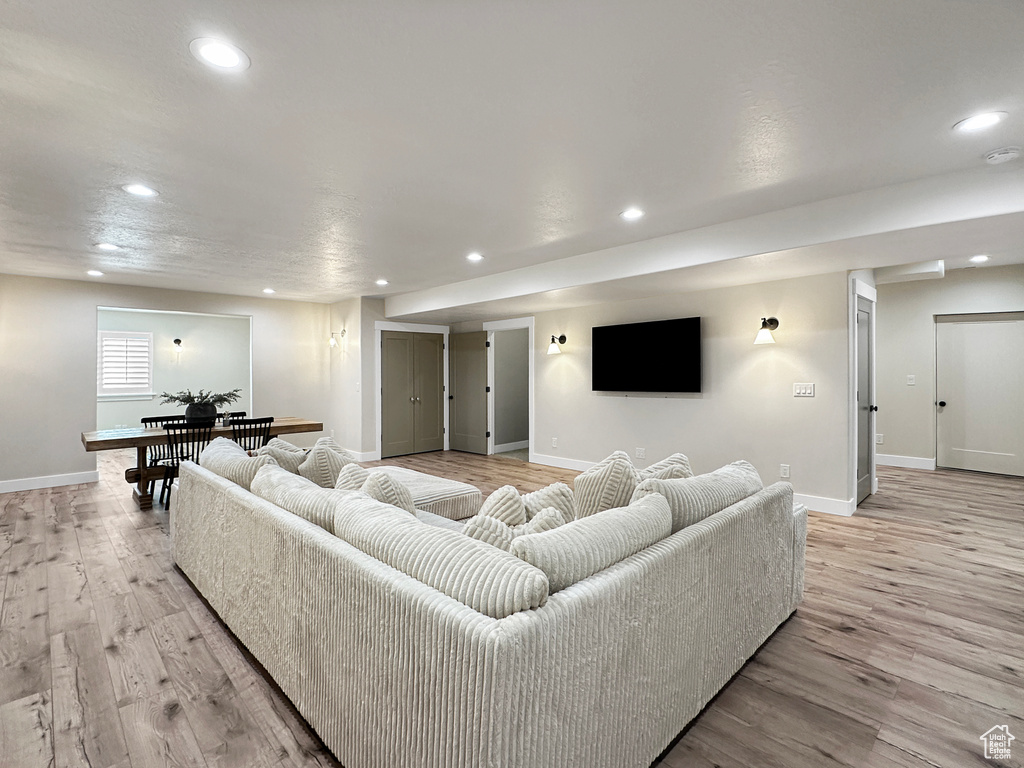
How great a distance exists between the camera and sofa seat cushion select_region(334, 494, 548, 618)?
Answer: 45.3 inches

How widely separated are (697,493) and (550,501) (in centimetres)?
56

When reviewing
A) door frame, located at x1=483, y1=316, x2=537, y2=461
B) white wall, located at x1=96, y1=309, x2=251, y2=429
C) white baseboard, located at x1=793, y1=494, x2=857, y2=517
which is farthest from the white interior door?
white wall, located at x1=96, y1=309, x2=251, y2=429

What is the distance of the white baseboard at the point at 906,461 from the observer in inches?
238

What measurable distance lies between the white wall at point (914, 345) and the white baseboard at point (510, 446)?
16.1ft

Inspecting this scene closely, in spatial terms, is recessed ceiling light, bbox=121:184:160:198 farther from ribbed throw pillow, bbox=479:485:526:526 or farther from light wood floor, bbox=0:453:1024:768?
ribbed throw pillow, bbox=479:485:526:526

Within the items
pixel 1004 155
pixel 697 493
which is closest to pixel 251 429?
pixel 697 493

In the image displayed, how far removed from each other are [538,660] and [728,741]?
3.49ft

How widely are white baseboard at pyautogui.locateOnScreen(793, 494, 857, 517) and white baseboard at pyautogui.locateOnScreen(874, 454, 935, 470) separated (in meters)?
2.51

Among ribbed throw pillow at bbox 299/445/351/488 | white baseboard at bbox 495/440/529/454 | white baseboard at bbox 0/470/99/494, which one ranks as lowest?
white baseboard at bbox 0/470/99/494

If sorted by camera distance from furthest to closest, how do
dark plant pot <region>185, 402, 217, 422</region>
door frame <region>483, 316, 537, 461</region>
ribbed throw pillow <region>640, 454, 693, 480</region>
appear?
door frame <region>483, 316, 537, 461</region>
dark plant pot <region>185, 402, 217, 422</region>
ribbed throw pillow <region>640, 454, 693, 480</region>

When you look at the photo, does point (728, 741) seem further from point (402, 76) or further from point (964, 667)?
point (402, 76)

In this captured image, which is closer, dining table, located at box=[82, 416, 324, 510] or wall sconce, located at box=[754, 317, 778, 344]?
dining table, located at box=[82, 416, 324, 510]

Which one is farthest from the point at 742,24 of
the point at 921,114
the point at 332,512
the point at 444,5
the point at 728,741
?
the point at 728,741

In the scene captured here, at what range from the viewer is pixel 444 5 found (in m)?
1.49
